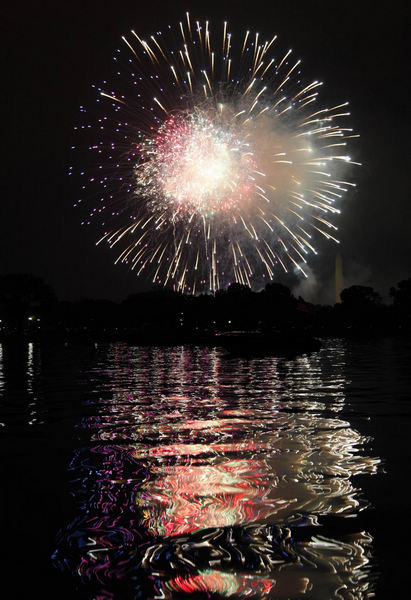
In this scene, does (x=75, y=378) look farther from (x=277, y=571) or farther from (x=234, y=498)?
(x=277, y=571)

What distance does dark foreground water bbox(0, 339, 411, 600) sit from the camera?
4621 mm

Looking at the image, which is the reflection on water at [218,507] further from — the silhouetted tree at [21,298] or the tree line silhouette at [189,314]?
the silhouetted tree at [21,298]

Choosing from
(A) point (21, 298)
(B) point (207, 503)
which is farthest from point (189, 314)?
(B) point (207, 503)

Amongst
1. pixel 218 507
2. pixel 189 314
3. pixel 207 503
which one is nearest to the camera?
pixel 218 507

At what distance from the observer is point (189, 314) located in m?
121

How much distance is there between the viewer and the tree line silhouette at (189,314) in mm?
110938

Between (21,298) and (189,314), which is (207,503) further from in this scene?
Answer: (21,298)

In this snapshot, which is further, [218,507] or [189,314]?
[189,314]

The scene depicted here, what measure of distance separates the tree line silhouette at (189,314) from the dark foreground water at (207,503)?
7886cm

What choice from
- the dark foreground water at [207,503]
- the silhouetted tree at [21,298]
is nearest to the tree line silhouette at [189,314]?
the silhouetted tree at [21,298]

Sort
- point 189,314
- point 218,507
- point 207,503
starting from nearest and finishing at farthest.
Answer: point 218,507, point 207,503, point 189,314

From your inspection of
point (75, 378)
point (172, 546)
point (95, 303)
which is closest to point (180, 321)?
point (95, 303)

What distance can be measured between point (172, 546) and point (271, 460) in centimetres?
362

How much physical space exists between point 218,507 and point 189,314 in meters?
115
